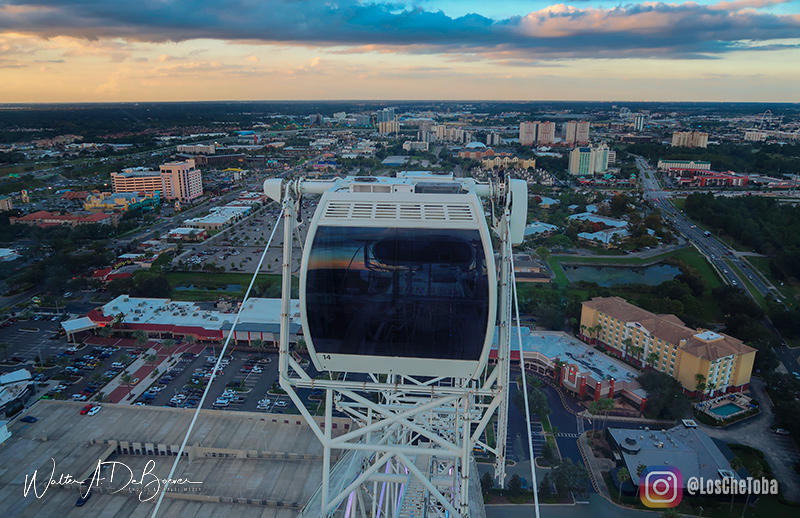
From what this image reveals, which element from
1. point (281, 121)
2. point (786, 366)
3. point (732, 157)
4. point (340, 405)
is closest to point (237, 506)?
point (340, 405)

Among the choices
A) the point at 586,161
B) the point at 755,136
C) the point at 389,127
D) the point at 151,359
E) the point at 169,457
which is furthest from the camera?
the point at 389,127

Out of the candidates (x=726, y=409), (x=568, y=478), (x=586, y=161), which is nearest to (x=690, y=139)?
(x=586, y=161)

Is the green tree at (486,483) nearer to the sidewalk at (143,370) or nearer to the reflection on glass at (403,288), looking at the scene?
the reflection on glass at (403,288)

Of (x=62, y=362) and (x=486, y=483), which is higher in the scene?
(x=62, y=362)

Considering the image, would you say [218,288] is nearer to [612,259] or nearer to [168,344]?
[168,344]

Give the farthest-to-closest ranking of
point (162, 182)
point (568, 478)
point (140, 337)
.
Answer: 1. point (162, 182)
2. point (140, 337)
3. point (568, 478)

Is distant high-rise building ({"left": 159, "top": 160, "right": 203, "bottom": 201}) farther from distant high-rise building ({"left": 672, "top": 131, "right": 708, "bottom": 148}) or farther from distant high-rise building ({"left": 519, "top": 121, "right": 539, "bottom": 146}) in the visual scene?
distant high-rise building ({"left": 672, "top": 131, "right": 708, "bottom": 148})

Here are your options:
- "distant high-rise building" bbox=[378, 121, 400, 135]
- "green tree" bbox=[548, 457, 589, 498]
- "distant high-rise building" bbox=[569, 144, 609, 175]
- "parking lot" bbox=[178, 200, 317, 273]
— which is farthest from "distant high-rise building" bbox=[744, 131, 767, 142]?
"green tree" bbox=[548, 457, 589, 498]

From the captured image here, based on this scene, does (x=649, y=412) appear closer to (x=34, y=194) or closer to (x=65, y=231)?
(x=65, y=231)
